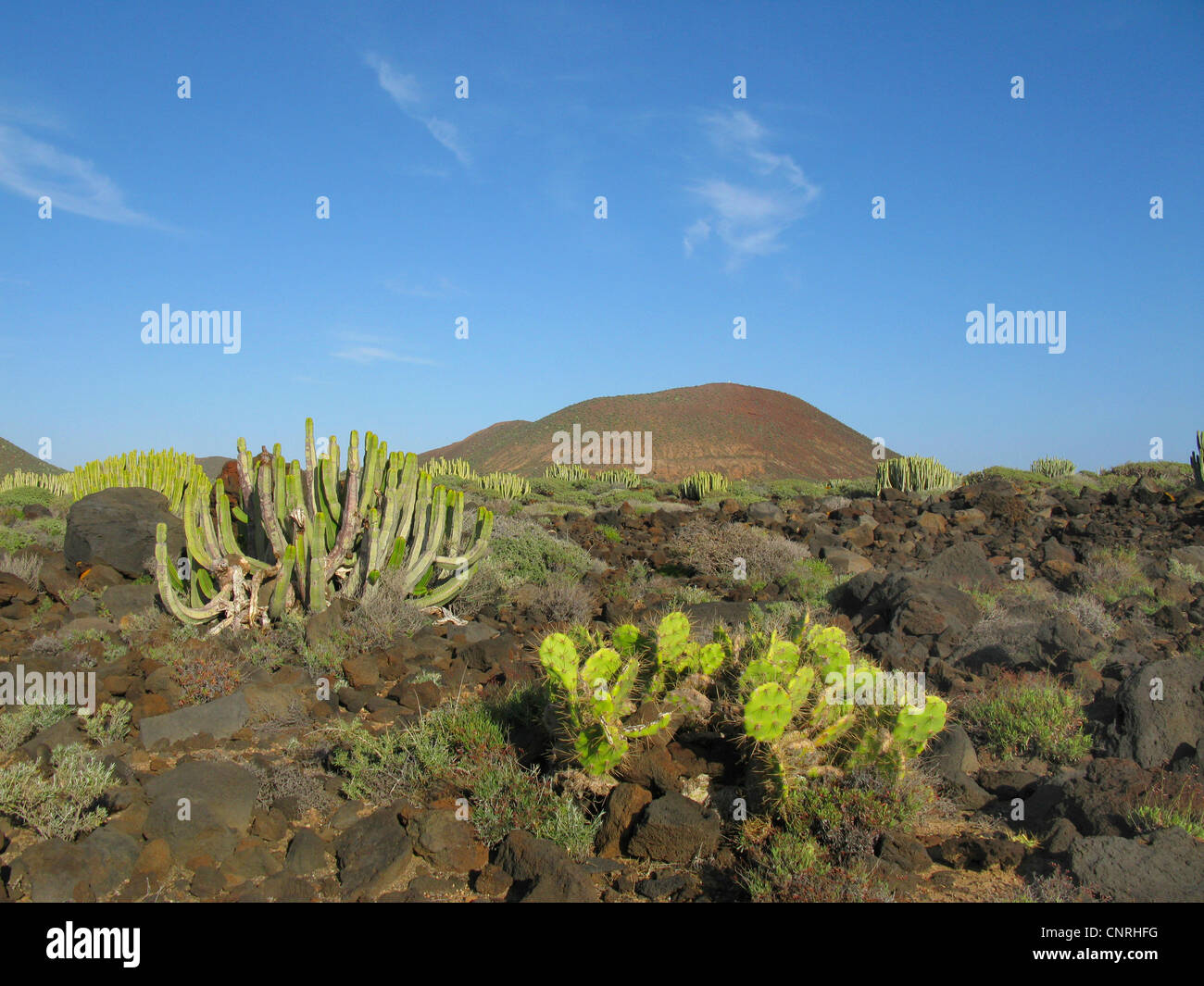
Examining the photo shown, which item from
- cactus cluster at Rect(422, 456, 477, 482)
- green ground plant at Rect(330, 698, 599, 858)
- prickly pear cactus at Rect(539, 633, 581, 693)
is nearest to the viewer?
green ground plant at Rect(330, 698, 599, 858)

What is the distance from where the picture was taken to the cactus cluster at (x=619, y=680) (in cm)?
430

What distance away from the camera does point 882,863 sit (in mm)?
3771

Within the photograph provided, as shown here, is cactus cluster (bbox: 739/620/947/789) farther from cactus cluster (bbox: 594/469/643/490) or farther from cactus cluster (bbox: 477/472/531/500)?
cactus cluster (bbox: 594/469/643/490)

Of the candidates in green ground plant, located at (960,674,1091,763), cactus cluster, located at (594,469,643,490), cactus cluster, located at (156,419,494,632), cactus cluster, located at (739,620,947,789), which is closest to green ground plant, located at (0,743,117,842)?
cactus cluster, located at (156,419,494,632)

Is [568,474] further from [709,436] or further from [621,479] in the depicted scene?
[709,436]

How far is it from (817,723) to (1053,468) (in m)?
28.2

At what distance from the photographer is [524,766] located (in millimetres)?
4770

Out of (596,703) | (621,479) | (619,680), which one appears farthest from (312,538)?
(621,479)

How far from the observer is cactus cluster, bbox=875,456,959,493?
72.0ft

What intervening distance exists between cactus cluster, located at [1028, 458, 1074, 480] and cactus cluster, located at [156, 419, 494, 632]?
82.3ft

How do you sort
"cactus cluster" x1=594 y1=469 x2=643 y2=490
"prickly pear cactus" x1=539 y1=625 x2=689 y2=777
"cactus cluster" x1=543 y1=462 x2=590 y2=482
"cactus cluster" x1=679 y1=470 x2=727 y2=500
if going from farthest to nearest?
"cactus cluster" x1=543 y1=462 x2=590 y2=482, "cactus cluster" x1=594 y1=469 x2=643 y2=490, "cactus cluster" x1=679 y1=470 x2=727 y2=500, "prickly pear cactus" x1=539 y1=625 x2=689 y2=777

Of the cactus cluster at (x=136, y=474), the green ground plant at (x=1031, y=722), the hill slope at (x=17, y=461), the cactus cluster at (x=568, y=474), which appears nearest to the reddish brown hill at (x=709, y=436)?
the cactus cluster at (x=568, y=474)
